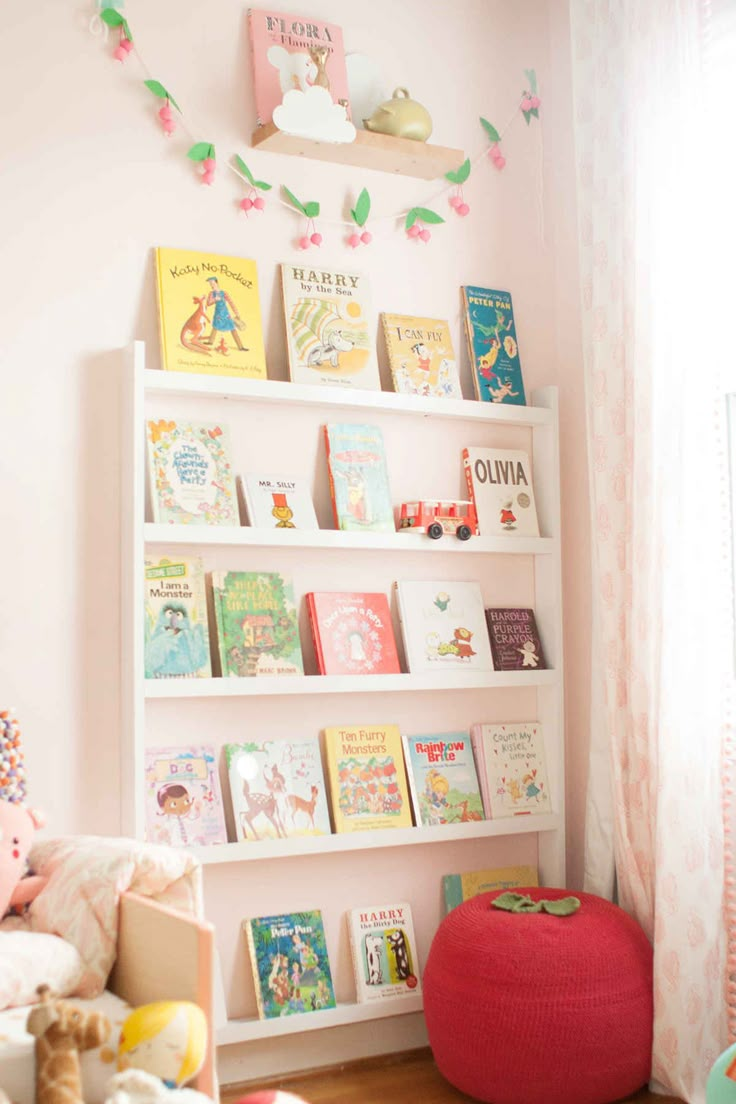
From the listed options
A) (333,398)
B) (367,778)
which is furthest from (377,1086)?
(333,398)

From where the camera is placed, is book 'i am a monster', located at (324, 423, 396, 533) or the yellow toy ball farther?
book 'i am a monster', located at (324, 423, 396, 533)

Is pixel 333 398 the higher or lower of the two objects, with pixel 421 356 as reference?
lower

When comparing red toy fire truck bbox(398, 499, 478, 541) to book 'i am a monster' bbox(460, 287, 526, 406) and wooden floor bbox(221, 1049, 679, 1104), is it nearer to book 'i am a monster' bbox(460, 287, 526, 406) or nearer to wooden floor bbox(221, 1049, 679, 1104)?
book 'i am a monster' bbox(460, 287, 526, 406)

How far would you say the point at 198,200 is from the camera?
2.53 metres

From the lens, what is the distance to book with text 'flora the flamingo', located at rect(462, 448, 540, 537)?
9.09 feet

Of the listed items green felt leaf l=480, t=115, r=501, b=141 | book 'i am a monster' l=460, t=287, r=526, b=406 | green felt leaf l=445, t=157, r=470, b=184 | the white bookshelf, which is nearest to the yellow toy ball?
the white bookshelf

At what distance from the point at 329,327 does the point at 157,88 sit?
2.01ft

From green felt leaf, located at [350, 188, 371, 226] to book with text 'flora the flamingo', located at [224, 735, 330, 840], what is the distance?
1.19 metres

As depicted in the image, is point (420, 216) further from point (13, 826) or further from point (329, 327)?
point (13, 826)

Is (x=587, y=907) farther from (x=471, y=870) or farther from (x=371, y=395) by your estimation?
(x=371, y=395)

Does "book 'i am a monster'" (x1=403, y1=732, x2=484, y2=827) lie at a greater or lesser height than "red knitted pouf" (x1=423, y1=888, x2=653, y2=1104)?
greater

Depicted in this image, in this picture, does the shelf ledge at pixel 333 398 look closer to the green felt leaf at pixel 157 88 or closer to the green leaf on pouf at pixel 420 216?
the green leaf on pouf at pixel 420 216

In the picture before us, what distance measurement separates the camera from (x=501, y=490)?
281 centimetres

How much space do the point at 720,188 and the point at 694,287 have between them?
211mm
